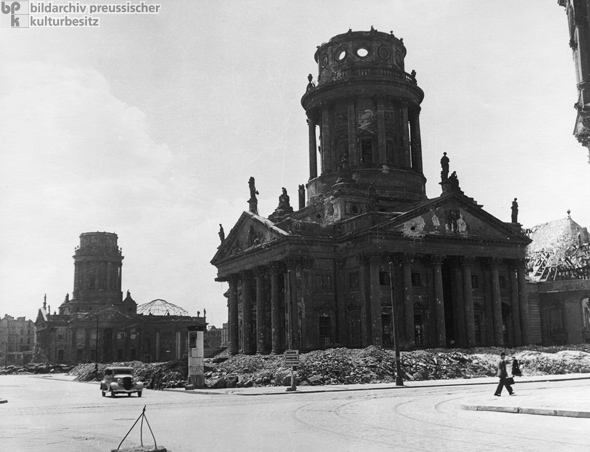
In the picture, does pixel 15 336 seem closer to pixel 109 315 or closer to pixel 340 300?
pixel 109 315

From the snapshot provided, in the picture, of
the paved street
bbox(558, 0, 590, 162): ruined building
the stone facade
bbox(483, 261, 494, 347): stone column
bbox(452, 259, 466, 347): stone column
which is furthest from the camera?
the stone facade

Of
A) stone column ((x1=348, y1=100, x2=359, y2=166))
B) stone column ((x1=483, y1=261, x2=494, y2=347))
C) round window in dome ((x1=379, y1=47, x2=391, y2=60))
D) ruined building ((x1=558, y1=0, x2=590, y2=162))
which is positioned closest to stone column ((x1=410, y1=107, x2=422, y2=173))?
round window in dome ((x1=379, y1=47, x2=391, y2=60))

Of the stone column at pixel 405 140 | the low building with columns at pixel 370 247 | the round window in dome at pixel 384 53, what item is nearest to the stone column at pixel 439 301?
the low building with columns at pixel 370 247

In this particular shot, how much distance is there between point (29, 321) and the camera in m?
170

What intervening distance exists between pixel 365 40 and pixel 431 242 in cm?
2103

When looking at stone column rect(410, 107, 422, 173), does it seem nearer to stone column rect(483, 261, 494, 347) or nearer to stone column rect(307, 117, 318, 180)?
stone column rect(307, 117, 318, 180)

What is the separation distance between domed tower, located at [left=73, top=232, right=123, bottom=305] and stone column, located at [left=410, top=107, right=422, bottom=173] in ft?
227

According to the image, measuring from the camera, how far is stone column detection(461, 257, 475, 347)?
54156 mm

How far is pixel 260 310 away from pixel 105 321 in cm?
5453

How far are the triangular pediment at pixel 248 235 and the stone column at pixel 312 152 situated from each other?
8465 mm

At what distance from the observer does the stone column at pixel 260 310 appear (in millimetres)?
58781

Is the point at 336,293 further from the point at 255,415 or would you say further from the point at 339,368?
the point at 255,415

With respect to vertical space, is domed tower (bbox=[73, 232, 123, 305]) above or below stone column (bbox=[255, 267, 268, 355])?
above

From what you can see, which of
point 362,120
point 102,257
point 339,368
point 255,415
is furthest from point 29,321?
point 255,415
